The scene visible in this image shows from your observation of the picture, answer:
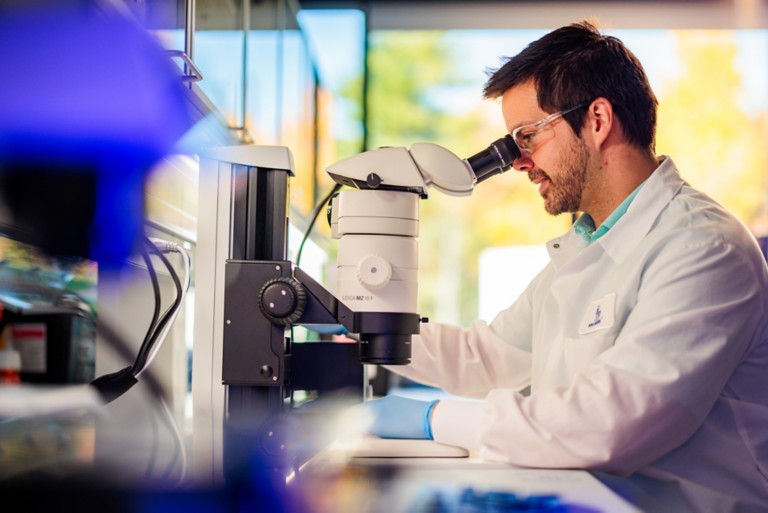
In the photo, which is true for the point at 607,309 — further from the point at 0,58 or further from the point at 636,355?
the point at 0,58

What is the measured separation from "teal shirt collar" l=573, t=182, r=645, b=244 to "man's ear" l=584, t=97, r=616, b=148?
145 millimetres

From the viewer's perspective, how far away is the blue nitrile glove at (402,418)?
130cm

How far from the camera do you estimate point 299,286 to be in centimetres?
107

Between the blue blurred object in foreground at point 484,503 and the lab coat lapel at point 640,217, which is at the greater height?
the lab coat lapel at point 640,217

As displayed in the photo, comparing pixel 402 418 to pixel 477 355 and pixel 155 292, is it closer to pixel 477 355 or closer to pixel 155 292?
pixel 155 292

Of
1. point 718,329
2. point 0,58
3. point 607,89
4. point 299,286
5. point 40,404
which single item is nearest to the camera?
point 0,58

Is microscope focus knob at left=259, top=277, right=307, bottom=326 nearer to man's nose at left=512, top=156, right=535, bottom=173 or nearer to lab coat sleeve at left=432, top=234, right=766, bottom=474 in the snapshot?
lab coat sleeve at left=432, top=234, right=766, bottom=474

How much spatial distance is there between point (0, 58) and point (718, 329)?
3.74 feet

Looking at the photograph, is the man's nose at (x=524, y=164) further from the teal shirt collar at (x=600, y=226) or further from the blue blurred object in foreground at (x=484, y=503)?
the blue blurred object in foreground at (x=484, y=503)

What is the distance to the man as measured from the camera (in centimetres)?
112

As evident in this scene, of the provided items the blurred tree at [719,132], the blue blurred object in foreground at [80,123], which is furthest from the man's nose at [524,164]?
the blurred tree at [719,132]

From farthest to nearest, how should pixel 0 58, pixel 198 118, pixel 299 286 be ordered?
pixel 198 118
pixel 299 286
pixel 0 58

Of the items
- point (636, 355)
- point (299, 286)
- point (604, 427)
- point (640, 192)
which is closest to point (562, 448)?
point (604, 427)

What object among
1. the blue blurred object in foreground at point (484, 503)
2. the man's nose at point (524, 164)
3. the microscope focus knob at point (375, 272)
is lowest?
the blue blurred object in foreground at point (484, 503)
